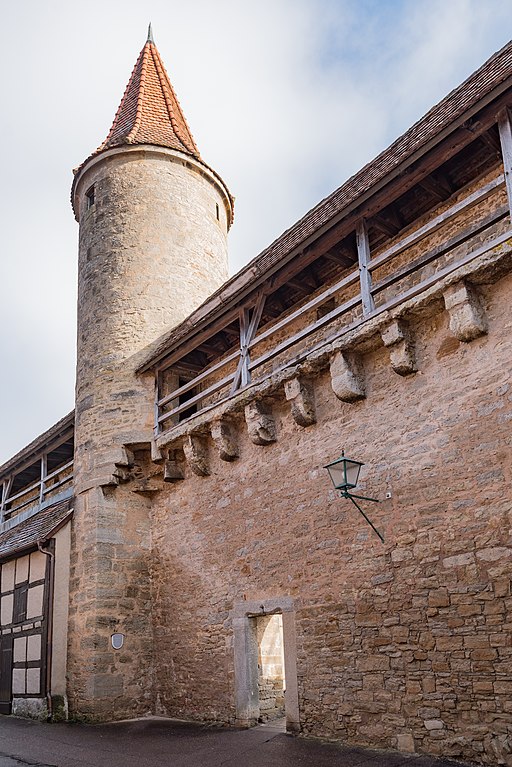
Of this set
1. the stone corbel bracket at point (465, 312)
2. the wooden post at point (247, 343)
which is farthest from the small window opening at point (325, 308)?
the stone corbel bracket at point (465, 312)

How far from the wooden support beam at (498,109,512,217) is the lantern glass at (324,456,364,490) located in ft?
8.95

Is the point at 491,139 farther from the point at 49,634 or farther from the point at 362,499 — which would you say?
the point at 49,634

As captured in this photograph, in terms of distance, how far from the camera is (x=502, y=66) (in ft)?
20.0

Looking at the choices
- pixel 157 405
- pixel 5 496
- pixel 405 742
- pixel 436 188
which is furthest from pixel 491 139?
pixel 5 496

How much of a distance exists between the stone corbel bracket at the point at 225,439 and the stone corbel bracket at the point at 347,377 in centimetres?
203

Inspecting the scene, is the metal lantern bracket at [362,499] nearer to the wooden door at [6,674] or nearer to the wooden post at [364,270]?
the wooden post at [364,270]

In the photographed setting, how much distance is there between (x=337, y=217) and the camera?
7465 mm

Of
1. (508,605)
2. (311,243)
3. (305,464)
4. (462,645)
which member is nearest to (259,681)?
(305,464)

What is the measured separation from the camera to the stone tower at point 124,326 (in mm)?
9852

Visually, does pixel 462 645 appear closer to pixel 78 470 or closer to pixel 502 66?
pixel 502 66

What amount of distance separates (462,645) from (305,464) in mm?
2694

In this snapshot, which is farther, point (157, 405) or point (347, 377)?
point (157, 405)

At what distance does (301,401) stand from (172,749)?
3.95 meters

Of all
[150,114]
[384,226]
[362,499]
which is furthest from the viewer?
[150,114]
